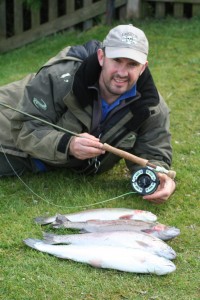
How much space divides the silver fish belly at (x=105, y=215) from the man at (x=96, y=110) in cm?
22

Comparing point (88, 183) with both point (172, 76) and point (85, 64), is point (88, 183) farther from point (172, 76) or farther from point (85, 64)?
point (172, 76)

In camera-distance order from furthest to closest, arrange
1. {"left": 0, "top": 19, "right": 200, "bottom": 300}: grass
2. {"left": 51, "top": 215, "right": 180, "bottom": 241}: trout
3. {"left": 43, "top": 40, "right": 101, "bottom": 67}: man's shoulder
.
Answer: {"left": 43, "top": 40, "right": 101, "bottom": 67}: man's shoulder
{"left": 51, "top": 215, "right": 180, "bottom": 241}: trout
{"left": 0, "top": 19, "right": 200, "bottom": 300}: grass

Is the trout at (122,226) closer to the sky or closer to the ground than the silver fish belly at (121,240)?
closer to the ground

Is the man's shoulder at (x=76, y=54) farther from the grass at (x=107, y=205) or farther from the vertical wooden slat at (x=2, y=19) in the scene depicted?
the vertical wooden slat at (x=2, y=19)

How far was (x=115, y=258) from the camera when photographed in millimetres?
3783

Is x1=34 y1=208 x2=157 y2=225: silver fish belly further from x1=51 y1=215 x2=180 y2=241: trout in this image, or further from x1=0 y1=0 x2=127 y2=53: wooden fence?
x1=0 y1=0 x2=127 y2=53: wooden fence

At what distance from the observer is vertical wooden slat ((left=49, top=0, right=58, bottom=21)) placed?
30.2ft

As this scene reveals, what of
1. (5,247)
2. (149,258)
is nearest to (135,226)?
(149,258)

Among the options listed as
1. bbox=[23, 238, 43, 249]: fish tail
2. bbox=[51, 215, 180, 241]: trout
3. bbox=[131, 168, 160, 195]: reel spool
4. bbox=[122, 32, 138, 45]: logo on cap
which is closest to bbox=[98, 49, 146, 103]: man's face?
bbox=[122, 32, 138, 45]: logo on cap

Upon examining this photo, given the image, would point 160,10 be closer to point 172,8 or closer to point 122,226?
point 172,8

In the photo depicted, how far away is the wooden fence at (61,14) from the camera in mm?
9203

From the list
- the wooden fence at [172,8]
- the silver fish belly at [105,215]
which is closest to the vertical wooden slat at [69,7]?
the wooden fence at [172,8]

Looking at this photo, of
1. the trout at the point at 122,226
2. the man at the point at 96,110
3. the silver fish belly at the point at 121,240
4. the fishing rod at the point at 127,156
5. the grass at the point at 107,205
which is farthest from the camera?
the man at the point at 96,110

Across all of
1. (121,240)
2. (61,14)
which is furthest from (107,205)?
(61,14)
